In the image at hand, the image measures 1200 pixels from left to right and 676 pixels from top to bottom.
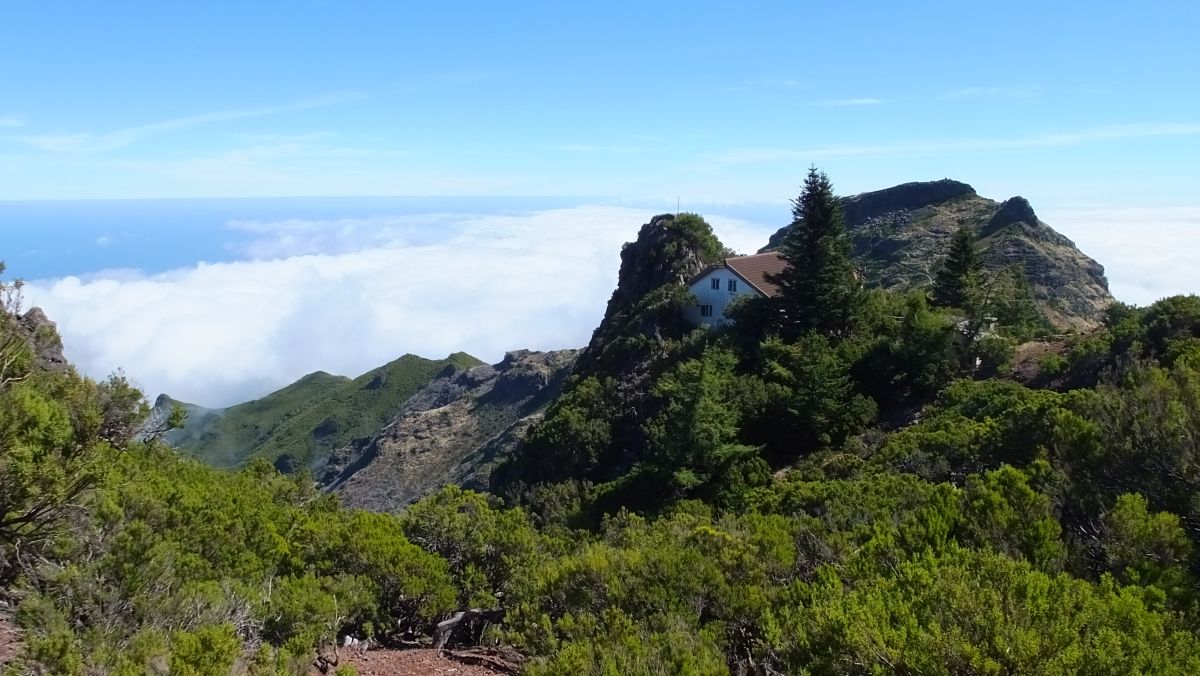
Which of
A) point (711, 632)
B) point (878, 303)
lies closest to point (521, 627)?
point (711, 632)

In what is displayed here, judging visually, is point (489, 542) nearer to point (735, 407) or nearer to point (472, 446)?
point (735, 407)

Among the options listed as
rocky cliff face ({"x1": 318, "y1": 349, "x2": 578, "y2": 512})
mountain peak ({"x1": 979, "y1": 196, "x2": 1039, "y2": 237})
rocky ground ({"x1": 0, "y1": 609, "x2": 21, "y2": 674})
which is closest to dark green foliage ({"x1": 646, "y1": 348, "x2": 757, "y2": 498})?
rocky ground ({"x1": 0, "y1": 609, "x2": 21, "y2": 674})

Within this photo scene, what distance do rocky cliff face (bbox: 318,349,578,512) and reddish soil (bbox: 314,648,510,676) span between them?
39.0m

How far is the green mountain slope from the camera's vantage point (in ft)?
300

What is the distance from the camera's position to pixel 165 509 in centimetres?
1162

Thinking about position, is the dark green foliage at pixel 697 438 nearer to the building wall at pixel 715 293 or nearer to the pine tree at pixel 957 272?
the building wall at pixel 715 293

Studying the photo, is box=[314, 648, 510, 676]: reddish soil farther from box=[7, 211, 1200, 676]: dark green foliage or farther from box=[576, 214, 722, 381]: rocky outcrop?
box=[576, 214, 722, 381]: rocky outcrop

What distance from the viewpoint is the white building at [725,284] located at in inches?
1500

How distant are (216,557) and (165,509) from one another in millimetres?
1145

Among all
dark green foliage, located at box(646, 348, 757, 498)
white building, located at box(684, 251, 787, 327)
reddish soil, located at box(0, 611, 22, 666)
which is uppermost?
white building, located at box(684, 251, 787, 327)

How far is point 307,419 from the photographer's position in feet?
332

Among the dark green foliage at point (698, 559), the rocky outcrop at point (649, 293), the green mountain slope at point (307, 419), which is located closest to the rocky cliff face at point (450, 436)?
the green mountain slope at point (307, 419)

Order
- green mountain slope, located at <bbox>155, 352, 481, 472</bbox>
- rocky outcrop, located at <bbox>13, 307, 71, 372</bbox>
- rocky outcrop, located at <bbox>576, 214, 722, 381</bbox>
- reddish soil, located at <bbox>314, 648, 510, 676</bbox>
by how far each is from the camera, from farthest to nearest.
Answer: green mountain slope, located at <bbox>155, 352, 481, 472</bbox>
rocky outcrop, located at <bbox>576, 214, 722, 381</bbox>
rocky outcrop, located at <bbox>13, 307, 71, 372</bbox>
reddish soil, located at <bbox>314, 648, 510, 676</bbox>

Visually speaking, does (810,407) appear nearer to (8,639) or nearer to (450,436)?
(8,639)
